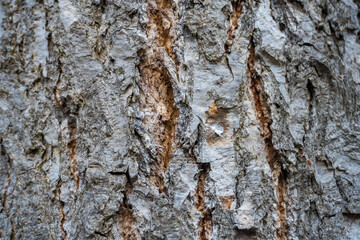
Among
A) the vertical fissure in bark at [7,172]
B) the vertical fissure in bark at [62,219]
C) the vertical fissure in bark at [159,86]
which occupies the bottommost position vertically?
the vertical fissure in bark at [62,219]

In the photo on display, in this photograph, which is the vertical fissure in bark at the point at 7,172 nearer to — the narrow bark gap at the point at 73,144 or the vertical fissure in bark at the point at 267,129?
the narrow bark gap at the point at 73,144

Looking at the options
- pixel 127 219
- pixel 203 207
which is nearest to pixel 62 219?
pixel 127 219

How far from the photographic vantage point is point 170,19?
0.86m

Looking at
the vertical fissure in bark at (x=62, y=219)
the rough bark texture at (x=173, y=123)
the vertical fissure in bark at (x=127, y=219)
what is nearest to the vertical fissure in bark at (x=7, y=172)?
the rough bark texture at (x=173, y=123)

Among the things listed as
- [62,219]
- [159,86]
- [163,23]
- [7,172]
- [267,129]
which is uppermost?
[163,23]

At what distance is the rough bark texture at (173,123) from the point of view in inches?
31.6

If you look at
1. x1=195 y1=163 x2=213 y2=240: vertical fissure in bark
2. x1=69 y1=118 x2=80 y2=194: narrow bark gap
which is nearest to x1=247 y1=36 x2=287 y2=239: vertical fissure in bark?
x1=195 y1=163 x2=213 y2=240: vertical fissure in bark

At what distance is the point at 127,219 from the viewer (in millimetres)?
808

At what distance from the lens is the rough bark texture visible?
2.63ft

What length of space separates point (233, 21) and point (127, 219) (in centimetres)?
61

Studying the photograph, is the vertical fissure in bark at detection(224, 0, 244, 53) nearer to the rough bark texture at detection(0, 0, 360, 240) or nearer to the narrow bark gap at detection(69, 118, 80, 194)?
the rough bark texture at detection(0, 0, 360, 240)

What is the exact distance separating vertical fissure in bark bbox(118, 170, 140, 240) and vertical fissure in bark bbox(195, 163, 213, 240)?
167 mm

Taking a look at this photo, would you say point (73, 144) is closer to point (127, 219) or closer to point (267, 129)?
point (127, 219)

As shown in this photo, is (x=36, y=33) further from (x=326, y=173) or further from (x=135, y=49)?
(x=326, y=173)
